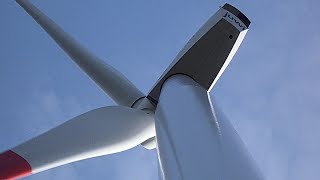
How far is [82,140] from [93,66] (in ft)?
15.2

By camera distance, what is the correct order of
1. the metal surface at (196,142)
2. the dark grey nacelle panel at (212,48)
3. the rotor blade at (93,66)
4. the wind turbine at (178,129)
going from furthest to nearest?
the rotor blade at (93,66) < the dark grey nacelle panel at (212,48) < the wind turbine at (178,129) < the metal surface at (196,142)

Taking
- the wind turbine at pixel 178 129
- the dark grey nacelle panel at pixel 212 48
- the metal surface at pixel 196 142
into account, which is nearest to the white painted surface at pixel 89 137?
the wind turbine at pixel 178 129

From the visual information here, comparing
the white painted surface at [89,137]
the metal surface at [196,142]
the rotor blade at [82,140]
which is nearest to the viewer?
the metal surface at [196,142]

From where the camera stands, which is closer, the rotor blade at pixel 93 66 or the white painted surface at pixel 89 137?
the white painted surface at pixel 89 137

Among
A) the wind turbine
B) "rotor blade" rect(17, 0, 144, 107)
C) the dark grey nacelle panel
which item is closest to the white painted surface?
the wind turbine

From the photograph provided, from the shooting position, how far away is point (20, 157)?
8602mm

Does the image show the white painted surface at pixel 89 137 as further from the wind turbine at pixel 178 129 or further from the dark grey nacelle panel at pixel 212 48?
the dark grey nacelle panel at pixel 212 48

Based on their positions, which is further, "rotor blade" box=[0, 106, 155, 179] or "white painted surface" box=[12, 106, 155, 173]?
"white painted surface" box=[12, 106, 155, 173]

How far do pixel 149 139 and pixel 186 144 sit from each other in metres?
4.54

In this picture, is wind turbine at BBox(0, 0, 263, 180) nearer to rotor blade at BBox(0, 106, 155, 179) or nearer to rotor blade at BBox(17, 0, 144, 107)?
rotor blade at BBox(0, 106, 155, 179)

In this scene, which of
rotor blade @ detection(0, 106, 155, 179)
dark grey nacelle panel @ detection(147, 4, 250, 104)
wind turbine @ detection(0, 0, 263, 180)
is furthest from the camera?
dark grey nacelle panel @ detection(147, 4, 250, 104)

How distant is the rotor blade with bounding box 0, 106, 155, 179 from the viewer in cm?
855

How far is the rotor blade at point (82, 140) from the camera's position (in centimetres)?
855

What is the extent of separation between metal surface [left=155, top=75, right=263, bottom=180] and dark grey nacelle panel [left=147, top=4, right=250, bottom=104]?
132cm
